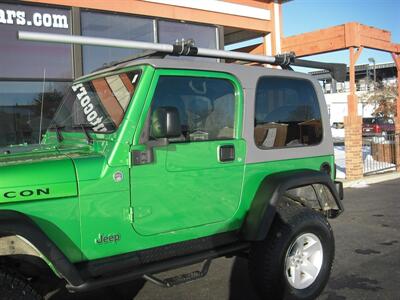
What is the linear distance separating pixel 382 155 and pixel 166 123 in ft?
41.2

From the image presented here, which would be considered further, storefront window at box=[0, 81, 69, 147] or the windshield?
storefront window at box=[0, 81, 69, 147]

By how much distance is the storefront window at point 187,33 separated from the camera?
10130 mm

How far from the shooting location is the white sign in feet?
26.1

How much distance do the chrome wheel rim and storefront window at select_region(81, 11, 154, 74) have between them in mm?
5899

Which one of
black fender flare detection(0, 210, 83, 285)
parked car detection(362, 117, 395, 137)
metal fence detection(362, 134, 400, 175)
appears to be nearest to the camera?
black fender flare detection(0, 210, 83, 285)

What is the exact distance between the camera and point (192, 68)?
3.39 m

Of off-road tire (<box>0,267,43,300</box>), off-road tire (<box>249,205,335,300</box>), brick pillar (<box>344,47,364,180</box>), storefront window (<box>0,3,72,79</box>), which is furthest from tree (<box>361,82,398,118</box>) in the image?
off-road tire (<box>0,267,43,300</box>)

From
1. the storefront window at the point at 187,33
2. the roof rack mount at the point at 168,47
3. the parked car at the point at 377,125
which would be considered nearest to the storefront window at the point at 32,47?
the storefront window at the point at 187,33

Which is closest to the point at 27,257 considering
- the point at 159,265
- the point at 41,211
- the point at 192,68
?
the point at 41,211

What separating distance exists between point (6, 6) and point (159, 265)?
21.9 feet

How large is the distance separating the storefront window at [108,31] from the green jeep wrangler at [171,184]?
4977 mm

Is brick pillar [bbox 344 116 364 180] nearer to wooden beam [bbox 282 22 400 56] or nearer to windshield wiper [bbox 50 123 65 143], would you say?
wooden beam [bbox 282 22 400 56]

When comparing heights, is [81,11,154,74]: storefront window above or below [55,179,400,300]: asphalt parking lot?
above

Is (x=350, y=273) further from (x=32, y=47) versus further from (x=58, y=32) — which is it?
(x=58, y=32)
